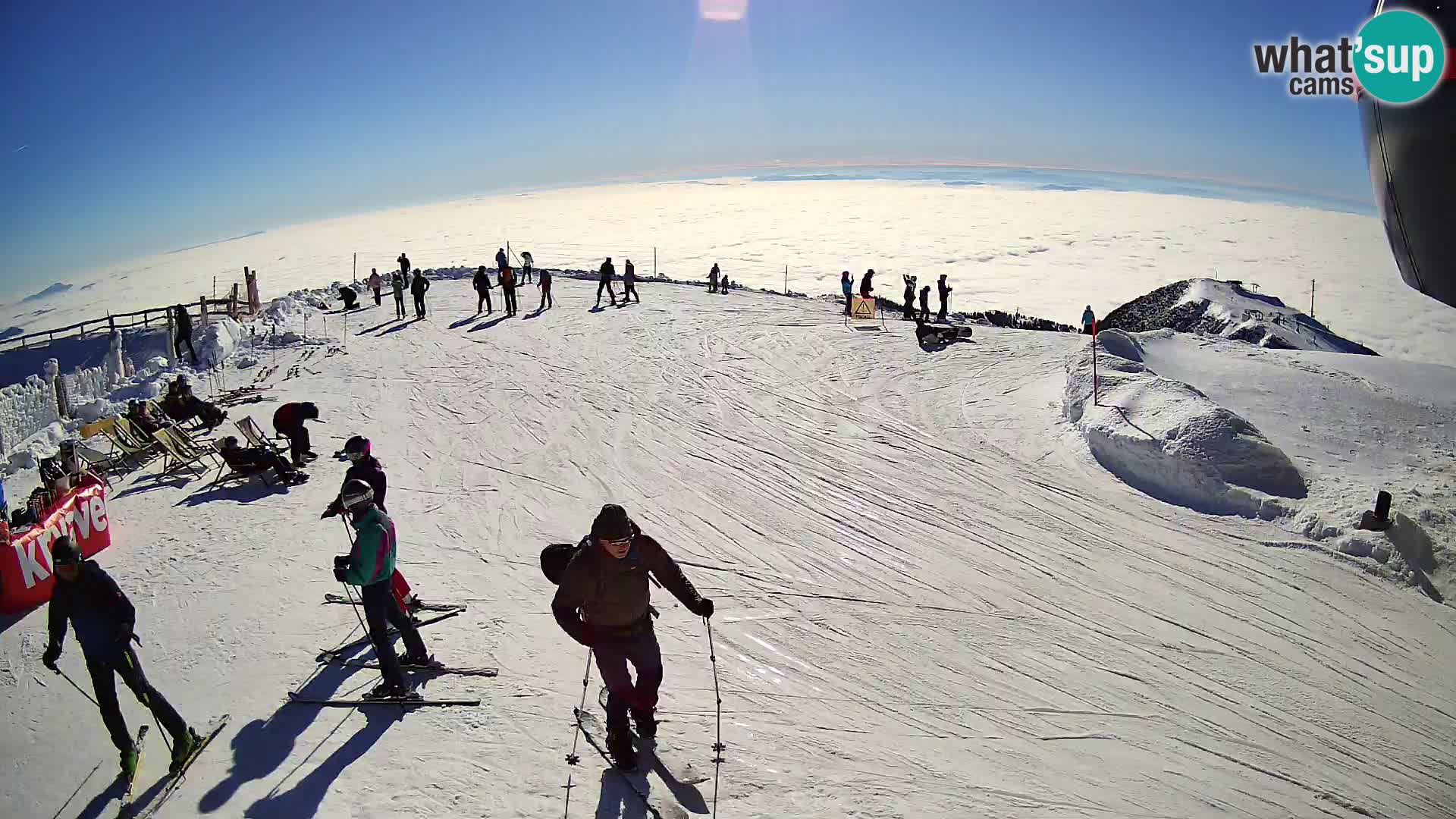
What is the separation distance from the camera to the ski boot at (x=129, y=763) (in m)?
4.68

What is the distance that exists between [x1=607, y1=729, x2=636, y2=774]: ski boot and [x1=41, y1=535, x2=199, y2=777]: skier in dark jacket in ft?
9.12

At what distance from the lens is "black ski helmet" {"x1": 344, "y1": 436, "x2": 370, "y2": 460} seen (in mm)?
6207

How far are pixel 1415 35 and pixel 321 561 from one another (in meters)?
10.4

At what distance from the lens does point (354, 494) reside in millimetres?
5023

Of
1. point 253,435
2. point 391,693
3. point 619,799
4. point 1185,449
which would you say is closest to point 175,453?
point 253,435

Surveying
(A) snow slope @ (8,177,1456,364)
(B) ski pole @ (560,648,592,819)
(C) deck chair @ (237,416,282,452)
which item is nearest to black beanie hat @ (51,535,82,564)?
(B) ski pole @ (560,648,592,819)

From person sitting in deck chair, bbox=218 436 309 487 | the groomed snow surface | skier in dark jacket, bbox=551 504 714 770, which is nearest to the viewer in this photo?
skier in dark jacket, bbox=551 504 714 770

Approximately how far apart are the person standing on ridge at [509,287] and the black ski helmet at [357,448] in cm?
1526

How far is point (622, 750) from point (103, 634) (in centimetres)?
321

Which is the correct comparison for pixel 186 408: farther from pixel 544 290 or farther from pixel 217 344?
pixel 544 290

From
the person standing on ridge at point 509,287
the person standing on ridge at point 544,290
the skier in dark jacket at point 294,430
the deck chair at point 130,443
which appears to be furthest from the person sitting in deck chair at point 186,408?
the person standing on ridge at point 544,290

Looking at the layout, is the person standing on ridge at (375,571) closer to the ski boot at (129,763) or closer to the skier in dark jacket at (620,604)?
the ski boot at (129,763)

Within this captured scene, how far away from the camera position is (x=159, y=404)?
12.4m

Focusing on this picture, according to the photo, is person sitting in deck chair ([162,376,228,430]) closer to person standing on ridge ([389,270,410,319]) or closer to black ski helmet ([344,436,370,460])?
black ski helmet ([344,436,370,460])
